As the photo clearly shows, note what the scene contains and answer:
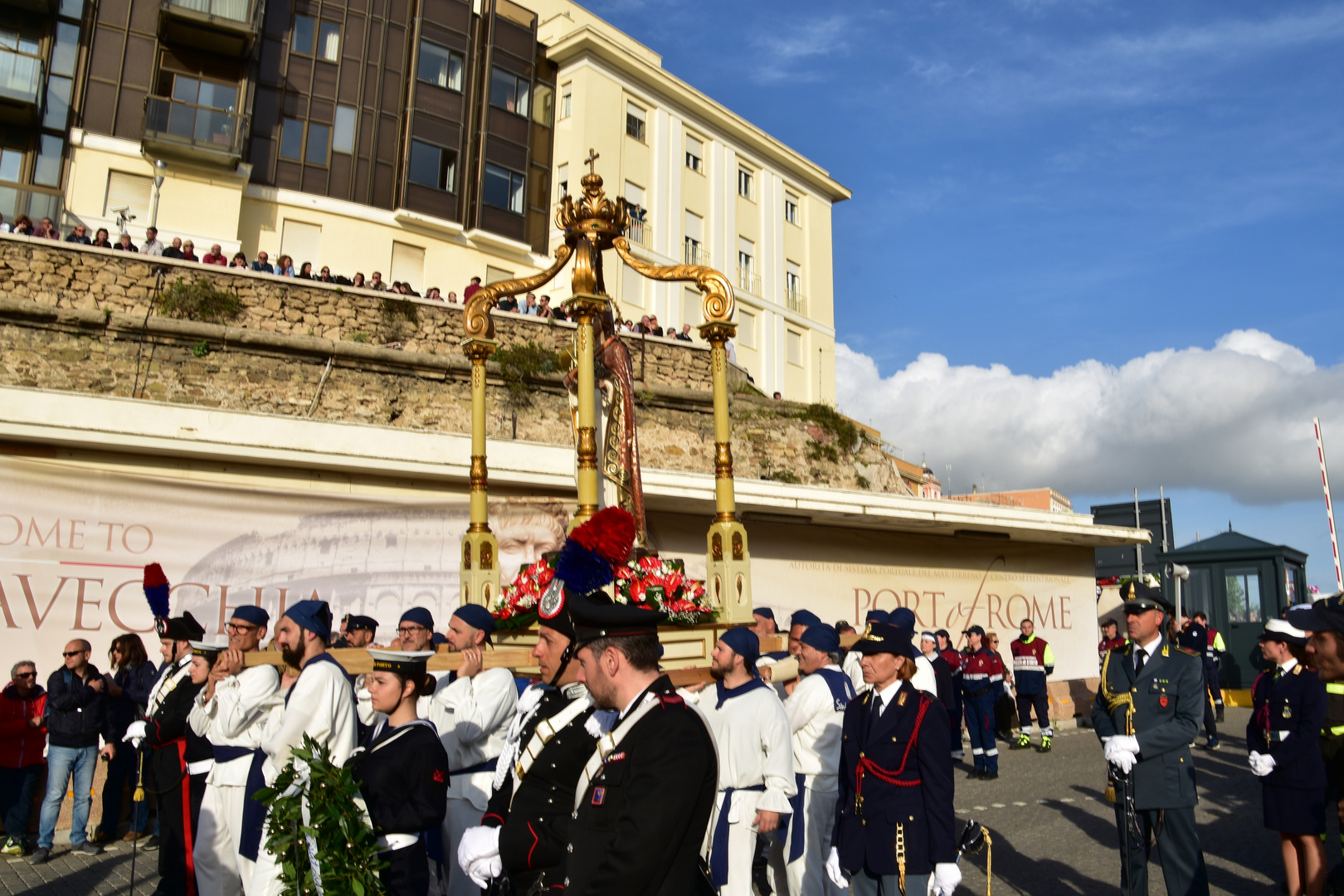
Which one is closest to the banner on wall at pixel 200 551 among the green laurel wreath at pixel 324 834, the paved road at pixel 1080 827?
the paved road at pixel 1080 827

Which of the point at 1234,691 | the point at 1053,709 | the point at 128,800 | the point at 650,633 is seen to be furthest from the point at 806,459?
the point at 650,633

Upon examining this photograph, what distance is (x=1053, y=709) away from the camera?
1867 centimetres

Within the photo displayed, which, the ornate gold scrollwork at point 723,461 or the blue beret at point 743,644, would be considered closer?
the blue beret at point 743,644

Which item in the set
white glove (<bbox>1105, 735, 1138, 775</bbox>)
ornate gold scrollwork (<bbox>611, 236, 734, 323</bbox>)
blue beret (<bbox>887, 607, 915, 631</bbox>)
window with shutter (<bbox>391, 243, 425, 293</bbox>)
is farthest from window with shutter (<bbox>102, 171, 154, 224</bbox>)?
white glove (<bbox>1105, 735, 1138, 775</bbox>)

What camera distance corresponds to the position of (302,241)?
30.2m

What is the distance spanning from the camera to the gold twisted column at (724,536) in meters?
9.31

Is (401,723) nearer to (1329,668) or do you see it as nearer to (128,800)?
(1329,668)

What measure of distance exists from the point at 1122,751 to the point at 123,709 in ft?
28.5

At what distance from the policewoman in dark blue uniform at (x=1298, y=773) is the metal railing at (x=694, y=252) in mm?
34702

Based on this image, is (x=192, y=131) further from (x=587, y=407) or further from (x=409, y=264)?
(x=587, y=407)

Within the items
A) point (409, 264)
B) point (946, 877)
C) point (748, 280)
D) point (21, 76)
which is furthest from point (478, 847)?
point (748, 280)

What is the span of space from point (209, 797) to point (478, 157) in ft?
99.8

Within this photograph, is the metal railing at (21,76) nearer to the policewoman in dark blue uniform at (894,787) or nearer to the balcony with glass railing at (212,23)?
the balcony with glass railing at (212,23)

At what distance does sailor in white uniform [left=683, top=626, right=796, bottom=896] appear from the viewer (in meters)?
6.14
